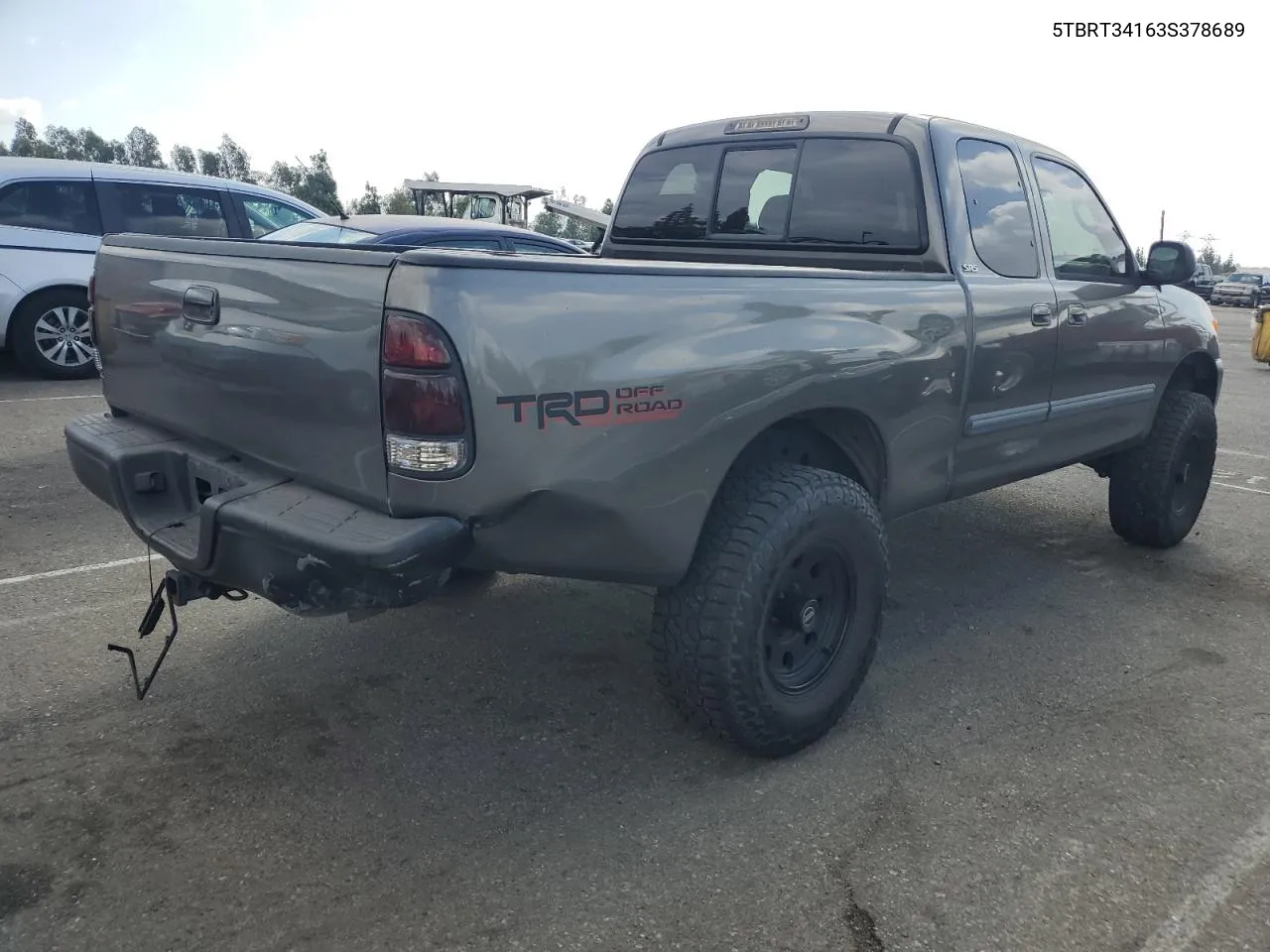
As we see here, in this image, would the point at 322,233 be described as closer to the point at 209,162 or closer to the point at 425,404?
the point at 425,404

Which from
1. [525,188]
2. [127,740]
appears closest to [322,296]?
[127,740]

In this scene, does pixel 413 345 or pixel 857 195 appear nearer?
pixel 413 345

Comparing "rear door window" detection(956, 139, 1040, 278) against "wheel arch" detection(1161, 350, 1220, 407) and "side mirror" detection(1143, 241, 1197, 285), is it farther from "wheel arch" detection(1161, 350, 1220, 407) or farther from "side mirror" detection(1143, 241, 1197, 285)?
"wheel arch" detection(1161, 350, 1220, 407)

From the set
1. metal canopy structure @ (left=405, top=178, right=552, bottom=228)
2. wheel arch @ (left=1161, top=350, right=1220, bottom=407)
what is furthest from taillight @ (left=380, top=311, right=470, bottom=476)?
metal canopy structure @ (left=405, top=178, right=552, bottom=228)

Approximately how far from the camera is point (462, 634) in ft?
11.9

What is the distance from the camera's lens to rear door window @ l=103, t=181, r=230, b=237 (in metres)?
8.86

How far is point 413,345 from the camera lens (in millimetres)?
2055

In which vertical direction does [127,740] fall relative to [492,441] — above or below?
below

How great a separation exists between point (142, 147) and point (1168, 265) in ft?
301

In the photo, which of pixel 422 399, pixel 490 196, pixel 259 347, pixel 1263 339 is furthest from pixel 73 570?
pixel 490 196

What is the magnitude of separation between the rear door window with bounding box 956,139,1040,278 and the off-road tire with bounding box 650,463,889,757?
1.28 metres

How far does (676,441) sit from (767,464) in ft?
1.78

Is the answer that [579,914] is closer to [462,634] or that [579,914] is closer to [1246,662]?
[462,634]

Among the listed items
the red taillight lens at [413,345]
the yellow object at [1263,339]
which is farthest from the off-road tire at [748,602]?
the yellow object at [1263,339]
